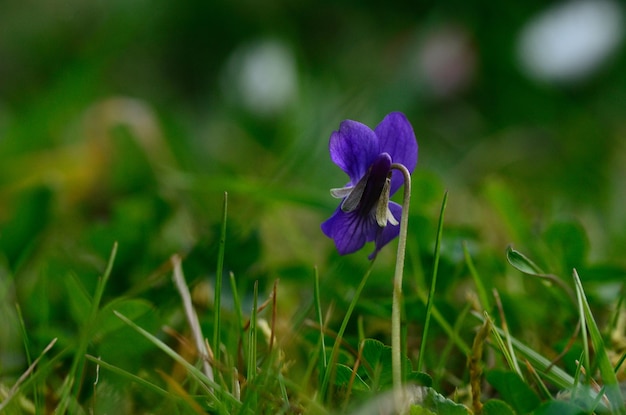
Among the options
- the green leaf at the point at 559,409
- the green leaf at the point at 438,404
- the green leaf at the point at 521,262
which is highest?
the green leaf at the point at 521,262

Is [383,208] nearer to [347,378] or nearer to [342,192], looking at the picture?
[342,192]

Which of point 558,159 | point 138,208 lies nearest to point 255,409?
point 138,208

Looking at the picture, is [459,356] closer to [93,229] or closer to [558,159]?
[93,229]

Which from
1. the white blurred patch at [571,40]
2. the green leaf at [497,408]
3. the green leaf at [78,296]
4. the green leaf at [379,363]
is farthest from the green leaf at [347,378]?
the white blurred patch at [571,40]

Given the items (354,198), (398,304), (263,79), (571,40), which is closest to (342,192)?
(354,198)

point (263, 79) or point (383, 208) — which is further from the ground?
point (383, 208)

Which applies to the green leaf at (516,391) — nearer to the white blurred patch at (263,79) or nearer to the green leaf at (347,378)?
the green leaf at (347,378)

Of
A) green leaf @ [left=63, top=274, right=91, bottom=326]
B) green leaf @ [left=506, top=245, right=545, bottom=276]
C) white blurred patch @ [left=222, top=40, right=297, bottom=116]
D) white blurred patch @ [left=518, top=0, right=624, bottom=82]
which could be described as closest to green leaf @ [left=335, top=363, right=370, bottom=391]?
green leaf @ [left=506, top=245, right=545, bottom=276]

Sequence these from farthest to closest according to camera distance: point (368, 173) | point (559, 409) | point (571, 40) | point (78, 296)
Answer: point (571, 40) < point (78, 296) < point (368, 173) < point (559, 409)
